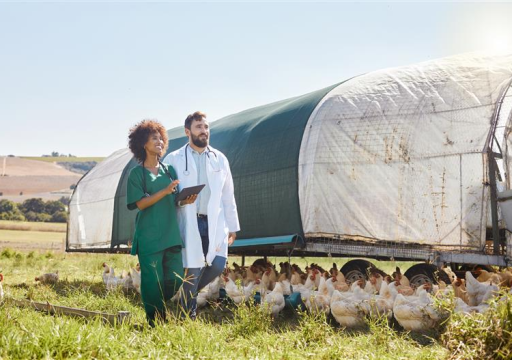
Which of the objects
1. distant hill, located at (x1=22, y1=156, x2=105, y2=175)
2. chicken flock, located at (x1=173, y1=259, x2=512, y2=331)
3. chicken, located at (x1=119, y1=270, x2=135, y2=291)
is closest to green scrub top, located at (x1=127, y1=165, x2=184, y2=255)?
chicken flock, located at (x1=173, y1=259, x2=512, y2=331)

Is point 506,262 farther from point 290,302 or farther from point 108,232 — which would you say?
point 108,232

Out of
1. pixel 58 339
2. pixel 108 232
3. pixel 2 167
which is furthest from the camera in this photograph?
pixel 2 167

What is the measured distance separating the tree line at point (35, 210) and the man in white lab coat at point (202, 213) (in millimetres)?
47867

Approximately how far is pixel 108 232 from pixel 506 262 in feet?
32.4

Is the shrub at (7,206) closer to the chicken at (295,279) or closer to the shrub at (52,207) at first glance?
the shrub at (52,207)

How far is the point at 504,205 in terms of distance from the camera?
8578mm

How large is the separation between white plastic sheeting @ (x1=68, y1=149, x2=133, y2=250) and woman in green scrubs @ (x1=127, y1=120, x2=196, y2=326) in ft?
33.2

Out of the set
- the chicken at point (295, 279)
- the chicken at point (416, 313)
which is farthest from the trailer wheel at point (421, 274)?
the chicken at point (416, 313)

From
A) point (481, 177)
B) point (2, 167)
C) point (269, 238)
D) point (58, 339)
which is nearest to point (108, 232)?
point (269, 238)

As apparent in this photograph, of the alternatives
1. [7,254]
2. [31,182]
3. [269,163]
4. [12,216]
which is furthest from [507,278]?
[31,182]

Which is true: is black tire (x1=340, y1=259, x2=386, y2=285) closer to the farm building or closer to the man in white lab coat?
the farm building

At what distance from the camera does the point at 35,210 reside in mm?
54375

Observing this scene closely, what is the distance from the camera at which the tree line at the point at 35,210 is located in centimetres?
5166

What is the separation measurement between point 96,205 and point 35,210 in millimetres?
40598
